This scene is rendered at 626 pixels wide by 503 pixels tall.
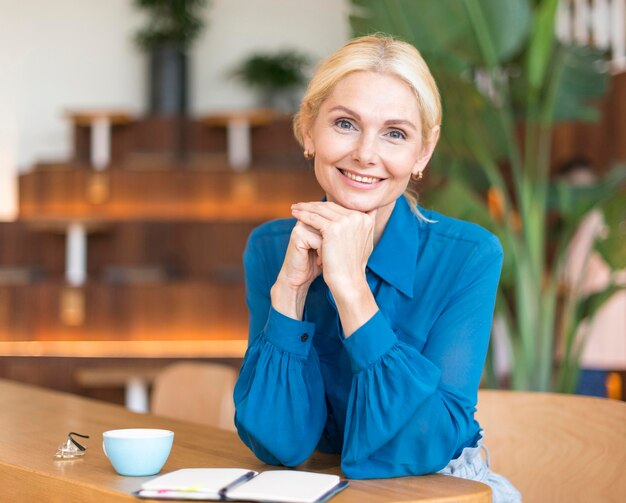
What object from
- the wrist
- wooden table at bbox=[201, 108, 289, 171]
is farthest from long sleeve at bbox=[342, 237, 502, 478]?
wooden table at bbox=[201, 108, 289, 171]

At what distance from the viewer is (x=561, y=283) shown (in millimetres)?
4977

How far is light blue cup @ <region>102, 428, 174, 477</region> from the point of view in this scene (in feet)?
3.94

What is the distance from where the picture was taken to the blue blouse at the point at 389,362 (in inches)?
49.6

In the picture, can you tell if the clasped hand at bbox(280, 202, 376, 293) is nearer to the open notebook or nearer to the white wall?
the open notebook

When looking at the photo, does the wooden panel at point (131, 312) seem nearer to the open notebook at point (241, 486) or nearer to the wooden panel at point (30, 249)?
the wooden panel at point (30, 249)

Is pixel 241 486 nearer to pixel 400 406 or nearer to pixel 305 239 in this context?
pixel 400 406

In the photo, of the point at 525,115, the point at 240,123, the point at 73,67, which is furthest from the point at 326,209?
the point at 73,67

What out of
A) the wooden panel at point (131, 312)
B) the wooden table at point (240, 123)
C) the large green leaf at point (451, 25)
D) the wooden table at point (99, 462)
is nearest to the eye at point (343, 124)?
the wooden table at point (99, 462)

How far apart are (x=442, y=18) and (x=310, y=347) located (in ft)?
5.87

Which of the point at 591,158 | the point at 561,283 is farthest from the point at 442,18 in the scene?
the point at 591,158

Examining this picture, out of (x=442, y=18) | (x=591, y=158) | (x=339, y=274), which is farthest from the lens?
(x=591, y=158)

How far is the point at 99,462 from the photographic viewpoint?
51.5 inches

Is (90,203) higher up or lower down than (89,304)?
higher up

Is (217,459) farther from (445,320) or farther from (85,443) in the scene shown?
(445,320)
